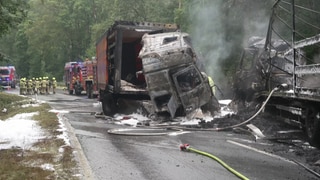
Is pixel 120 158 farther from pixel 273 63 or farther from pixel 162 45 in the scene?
pixel 162 45

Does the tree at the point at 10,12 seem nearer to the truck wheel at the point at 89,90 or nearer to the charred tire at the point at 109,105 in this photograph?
the charred tire at the point at 109,105

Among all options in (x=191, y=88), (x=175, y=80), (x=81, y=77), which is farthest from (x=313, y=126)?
(x=81, y=77)

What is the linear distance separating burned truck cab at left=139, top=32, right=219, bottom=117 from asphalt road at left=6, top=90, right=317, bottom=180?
186cm

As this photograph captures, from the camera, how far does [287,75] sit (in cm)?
985

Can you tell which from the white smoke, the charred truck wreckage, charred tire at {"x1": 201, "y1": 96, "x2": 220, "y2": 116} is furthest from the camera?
the white smoke

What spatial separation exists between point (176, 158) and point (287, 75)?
434 cm

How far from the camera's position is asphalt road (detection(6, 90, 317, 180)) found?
569cm

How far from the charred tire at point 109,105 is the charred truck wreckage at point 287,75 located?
4.50 m

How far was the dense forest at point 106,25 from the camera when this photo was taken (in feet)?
58.8

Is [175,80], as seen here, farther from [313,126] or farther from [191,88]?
[313,126]

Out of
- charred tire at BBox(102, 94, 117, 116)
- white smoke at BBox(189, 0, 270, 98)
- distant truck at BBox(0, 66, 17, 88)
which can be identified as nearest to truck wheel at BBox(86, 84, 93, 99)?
white smoke at BBox(189, 0, 270, 98)

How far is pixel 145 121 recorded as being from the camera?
12.0 m

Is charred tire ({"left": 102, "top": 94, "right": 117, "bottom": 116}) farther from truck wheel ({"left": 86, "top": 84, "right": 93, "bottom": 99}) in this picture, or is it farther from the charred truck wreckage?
truck wheel ({"left": 86, "top": 84, "right": 93, "bottom": 99})

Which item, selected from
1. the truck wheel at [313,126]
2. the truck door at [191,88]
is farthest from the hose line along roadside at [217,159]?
the truck door at [191,88]
